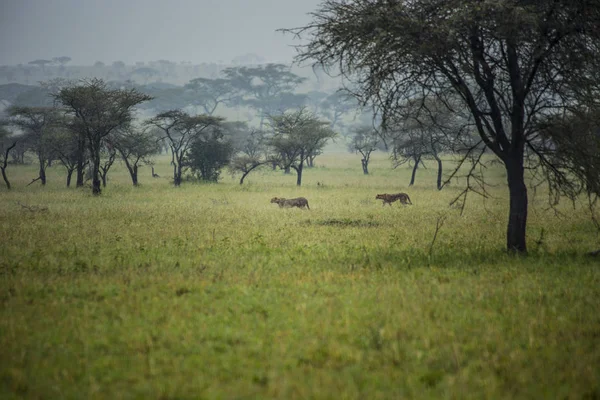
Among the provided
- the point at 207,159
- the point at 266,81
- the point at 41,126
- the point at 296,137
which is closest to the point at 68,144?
the point at 41,126

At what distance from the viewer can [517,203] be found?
11.1 metres

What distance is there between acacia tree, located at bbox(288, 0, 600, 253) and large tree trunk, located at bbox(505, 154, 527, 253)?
2 cm

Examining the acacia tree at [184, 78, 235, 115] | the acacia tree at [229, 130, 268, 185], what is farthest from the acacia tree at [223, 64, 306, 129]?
the acacia tree at [229, 130, 268, 185]

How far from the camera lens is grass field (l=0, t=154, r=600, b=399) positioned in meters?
4.91

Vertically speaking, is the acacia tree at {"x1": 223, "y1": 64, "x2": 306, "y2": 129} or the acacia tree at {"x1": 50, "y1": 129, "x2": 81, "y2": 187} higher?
the acacia tree at {"x1": 223, "y1": 64, "x2": 306, "y2": 129}

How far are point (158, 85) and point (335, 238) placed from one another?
451 ft

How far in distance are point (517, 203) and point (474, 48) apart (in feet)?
11.1

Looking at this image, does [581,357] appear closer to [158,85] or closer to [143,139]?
[143,139]

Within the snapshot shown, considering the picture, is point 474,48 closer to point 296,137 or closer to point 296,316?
point 296,316

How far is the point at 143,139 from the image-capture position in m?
41.1

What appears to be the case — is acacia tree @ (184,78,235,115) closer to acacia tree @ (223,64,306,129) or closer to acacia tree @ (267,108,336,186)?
acacia tree @ (223,64,306,129)

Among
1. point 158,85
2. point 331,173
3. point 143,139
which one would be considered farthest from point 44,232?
point 158,85

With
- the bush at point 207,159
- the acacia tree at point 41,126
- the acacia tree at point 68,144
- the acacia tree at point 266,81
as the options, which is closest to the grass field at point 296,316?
the acacia tree at point 68,144

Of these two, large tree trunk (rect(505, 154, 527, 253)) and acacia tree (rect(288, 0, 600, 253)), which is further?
large tree trunk (rect(505, 154, 527, 253))
